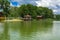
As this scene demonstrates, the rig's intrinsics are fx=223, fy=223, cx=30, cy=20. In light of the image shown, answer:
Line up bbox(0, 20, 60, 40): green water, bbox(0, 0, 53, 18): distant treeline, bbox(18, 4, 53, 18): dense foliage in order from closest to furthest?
bbox(0, 20, 60, 40): green water, bbox(0, 0, 53, 18): distant treeline, bbox(18, 4, 53, 18): dense foliage

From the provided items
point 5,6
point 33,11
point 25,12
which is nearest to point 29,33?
point 5,6

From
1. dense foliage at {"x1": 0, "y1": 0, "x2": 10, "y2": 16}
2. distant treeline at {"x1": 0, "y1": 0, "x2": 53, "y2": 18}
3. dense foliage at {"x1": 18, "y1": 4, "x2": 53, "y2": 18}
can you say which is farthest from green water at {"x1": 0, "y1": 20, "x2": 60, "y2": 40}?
dense foliage at {"x1": 18, "y1": 4, "x2": 53, "y2": 18}

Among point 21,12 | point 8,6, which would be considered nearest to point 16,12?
point 21,12

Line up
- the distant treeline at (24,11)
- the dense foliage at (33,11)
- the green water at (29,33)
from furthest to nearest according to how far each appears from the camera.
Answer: the dense foliage at (33,11) → the distant treeline at (24,11) → the green water at (29,33)

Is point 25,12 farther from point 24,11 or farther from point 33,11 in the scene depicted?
point 33,11

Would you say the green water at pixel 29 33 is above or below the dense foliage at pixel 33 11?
above

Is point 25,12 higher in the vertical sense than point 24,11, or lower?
lower

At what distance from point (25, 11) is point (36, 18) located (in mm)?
3135

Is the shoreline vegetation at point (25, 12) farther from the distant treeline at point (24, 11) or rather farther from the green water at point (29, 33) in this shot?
the green water at point (29, 33)

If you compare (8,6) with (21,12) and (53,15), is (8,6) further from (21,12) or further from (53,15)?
(53,15)

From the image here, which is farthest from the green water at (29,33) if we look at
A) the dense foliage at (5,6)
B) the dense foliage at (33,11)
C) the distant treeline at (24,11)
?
the dense foliage at (33,11)

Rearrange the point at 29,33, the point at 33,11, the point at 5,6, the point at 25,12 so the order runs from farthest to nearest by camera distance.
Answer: the point at 33,11
the point at 25,12
the point at 5,6
the point at 29,33

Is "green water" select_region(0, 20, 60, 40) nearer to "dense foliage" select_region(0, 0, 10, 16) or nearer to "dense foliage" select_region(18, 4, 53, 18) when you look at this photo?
"dense foliage" select_region(0, 0, 10, 16)

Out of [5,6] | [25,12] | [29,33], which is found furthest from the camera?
[25,12]
